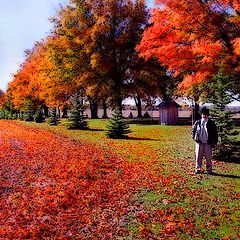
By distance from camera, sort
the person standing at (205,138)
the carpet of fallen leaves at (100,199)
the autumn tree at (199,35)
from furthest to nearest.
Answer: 1. the autumn tree at (199,35)
2. the person standing at (205,138)
3. the carpet of fallen leaves at (100,199)

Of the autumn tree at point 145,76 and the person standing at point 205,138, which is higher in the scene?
the autumn tree at point 145,76

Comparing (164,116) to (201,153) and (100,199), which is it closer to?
(201,153)

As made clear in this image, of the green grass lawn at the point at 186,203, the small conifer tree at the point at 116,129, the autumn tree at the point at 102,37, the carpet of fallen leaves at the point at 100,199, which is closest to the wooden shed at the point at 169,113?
the autumn tree at the point at 102,37

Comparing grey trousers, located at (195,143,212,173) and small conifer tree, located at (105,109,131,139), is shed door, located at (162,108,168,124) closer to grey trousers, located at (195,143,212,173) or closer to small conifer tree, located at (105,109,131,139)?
small conifer tree, located at (105,109,131,139)

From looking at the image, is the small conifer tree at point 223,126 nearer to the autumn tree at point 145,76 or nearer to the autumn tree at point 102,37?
the autumn tree at point 102,37

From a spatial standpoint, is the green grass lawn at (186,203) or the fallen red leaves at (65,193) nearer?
the green grass lawn at (186,203)

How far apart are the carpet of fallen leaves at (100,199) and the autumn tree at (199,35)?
603 cm

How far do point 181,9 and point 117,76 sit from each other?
66.7 ft

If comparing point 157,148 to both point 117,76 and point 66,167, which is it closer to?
point 66,167

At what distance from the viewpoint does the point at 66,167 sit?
12.5 meters

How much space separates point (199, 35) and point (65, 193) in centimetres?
1117

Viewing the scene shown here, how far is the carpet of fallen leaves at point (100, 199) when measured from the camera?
7.07 meters

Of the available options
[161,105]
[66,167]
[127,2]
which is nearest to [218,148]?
[66,167]

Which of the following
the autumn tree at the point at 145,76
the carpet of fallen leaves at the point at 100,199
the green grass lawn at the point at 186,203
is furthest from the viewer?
the autumn tree at the point at 145,76
